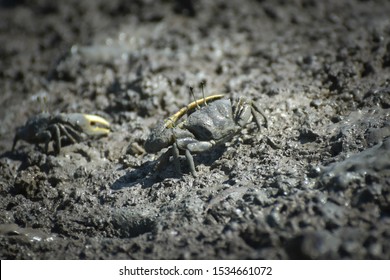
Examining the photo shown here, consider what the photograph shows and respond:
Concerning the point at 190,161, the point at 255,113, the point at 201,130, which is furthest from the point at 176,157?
the point at 255,113

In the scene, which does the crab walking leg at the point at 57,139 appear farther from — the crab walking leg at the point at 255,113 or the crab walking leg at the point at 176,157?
the crab walking leg at the point at 255,113

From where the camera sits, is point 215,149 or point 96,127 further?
point 96,127

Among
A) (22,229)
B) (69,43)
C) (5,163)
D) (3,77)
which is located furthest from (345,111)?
(3,77)

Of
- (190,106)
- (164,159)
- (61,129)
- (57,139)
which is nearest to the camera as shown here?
(164,159)

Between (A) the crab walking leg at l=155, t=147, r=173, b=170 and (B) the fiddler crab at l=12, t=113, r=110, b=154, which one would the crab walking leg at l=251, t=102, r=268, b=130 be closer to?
(A) the crab walking leg at l=155, t=147, r=173, b=170

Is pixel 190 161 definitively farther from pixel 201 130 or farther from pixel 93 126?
pixel 93 126

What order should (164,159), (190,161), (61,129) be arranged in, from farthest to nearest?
(61,129) → (164,159) → (190,161)

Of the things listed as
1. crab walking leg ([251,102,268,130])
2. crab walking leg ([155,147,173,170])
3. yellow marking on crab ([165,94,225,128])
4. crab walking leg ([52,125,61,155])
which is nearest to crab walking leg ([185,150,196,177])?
crab walking leg ([155,147,173,170])

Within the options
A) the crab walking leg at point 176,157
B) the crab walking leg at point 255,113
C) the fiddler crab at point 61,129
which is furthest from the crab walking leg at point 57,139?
the crab walking leg at point 255,113
